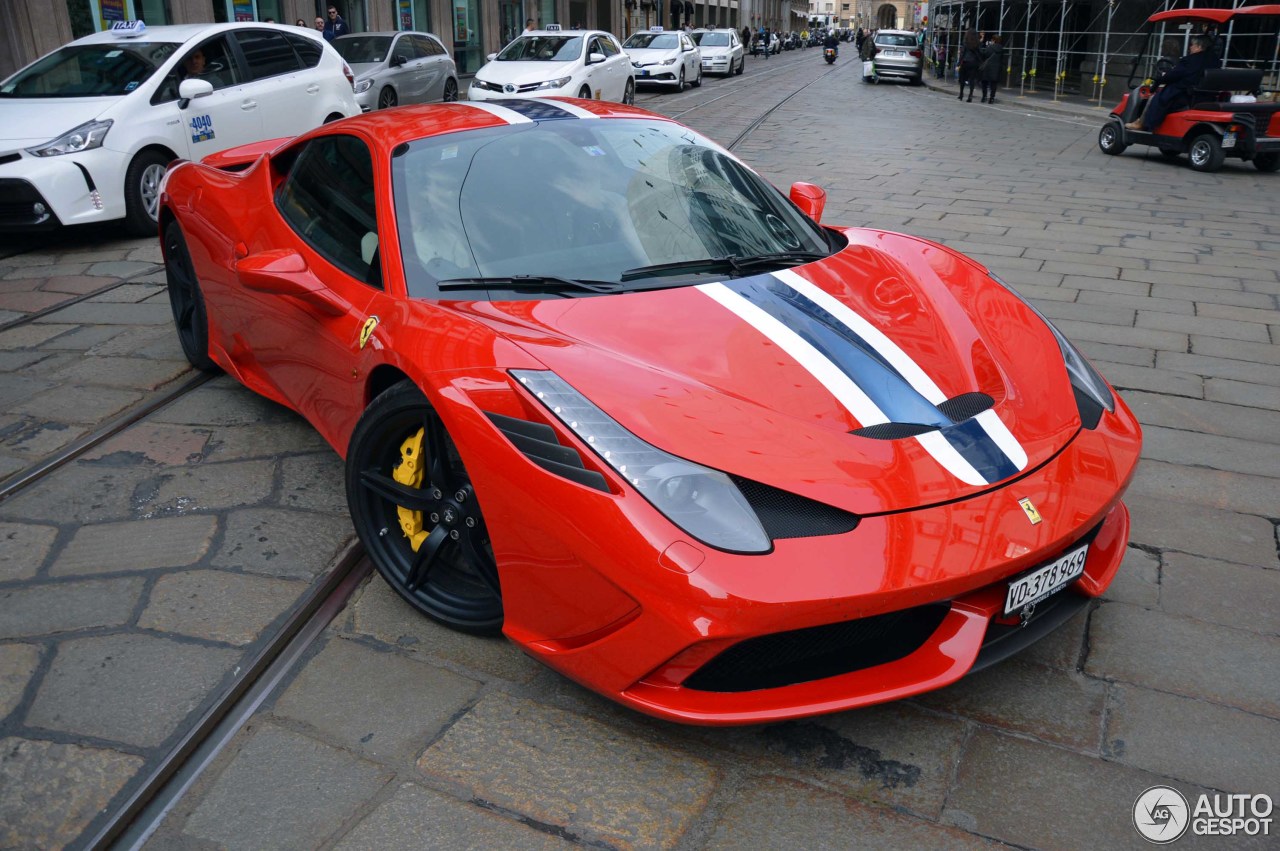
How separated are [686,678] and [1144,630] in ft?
4.51

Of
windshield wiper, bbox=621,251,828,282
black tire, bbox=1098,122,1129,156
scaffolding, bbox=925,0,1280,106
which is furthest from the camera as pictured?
scaffolding, bbox=925,0,1280,106

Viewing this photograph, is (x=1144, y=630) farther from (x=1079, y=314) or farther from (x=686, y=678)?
(x=1079, y=314)

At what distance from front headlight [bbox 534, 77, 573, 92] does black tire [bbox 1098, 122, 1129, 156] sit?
732 cm

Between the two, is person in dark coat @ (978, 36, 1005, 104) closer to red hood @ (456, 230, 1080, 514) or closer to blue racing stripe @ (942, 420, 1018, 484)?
red hood @ (456, 230, 1080, 514)

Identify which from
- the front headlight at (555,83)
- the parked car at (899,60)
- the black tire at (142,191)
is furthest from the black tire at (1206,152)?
the parked car at (899,60)

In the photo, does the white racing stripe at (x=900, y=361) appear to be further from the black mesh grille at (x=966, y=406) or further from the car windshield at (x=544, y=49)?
the car windshield at (x=544, y=49)

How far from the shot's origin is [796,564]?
195cm

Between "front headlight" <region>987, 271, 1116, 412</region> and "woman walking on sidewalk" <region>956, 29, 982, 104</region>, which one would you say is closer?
"front headlight" <region>987, 271, 1116, 412</region>

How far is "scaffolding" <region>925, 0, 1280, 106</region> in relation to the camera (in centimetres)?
1819

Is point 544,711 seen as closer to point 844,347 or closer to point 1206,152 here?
point 844,347

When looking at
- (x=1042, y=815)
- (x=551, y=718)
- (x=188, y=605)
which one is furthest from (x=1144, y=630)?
(x=188, y=605)

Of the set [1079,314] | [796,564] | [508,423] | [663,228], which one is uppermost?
[663,228]

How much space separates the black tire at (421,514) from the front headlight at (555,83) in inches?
511

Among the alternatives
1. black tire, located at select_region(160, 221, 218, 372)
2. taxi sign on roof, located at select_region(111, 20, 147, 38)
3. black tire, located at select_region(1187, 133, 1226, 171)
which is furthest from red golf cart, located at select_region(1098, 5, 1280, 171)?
black tire, located at select_region(160, 221, 218, 372)
